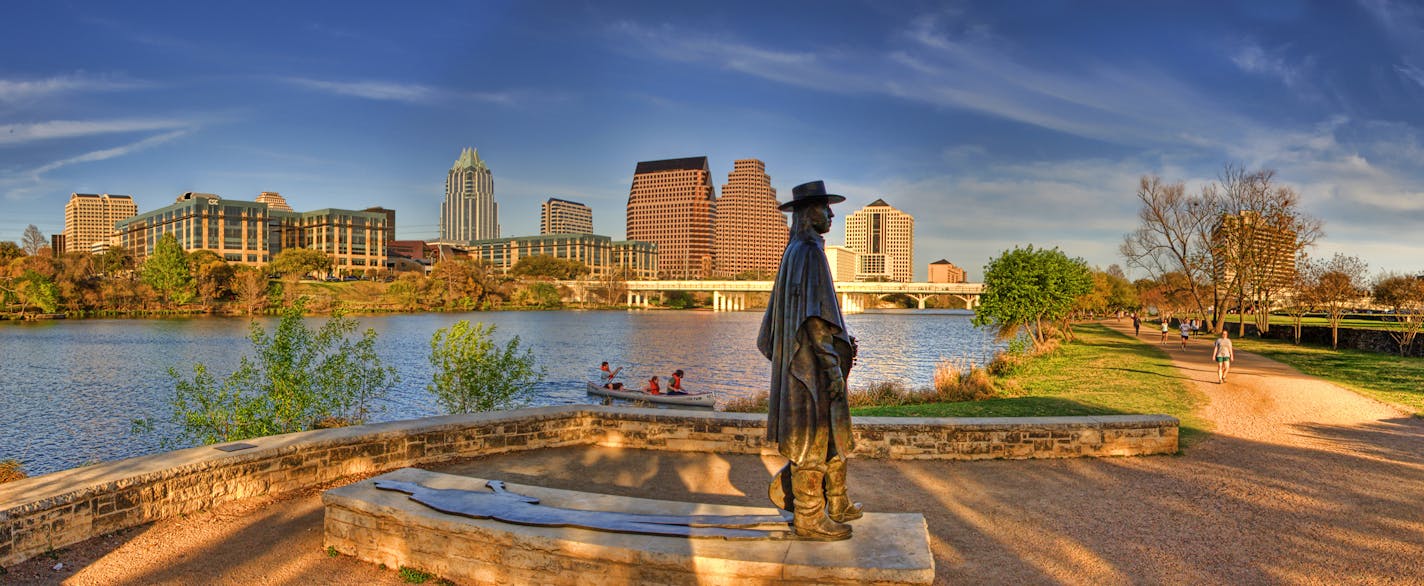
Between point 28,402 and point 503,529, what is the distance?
Result: 2888cm

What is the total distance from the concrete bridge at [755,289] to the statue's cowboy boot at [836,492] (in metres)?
94.9

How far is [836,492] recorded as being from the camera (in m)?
5.50

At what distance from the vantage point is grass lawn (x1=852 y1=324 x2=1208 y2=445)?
14000mm

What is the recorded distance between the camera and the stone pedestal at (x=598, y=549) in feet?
16.3

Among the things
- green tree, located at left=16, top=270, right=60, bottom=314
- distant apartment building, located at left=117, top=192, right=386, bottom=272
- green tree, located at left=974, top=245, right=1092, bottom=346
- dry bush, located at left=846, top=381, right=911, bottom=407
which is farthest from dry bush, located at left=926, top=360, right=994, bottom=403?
distant apartment building, located at left=117, top=192, right=386, bottom=272

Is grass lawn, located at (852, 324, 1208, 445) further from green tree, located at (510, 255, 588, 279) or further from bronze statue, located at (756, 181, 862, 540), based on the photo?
A: green tree, located at (510, 255, 588, 279)

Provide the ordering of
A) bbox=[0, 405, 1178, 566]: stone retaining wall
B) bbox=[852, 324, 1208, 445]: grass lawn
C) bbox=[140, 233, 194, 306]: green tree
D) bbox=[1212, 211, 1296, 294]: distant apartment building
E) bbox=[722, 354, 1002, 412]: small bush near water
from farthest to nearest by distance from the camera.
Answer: bbox=[140, 233, 194, 306]: green tree < bbox=[1212, 211, 1296, 294]: distant apartment building < bbox=[722, 354, 1002, 412]: small bush near water < bbox=[852, 324, 1208, 445]: grass lawn < bbox=[0, 405, 1178, 566]: stone retaining wall

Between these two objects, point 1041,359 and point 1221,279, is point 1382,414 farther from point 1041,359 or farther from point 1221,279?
point 1221,279

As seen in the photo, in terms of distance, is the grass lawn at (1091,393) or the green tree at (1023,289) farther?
the green tree at (1023,289)

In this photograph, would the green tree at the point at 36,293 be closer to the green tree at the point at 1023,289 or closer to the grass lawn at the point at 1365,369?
the green tree at the point at 1023,289

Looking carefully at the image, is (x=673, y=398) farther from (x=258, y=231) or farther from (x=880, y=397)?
(x=258, y=231)

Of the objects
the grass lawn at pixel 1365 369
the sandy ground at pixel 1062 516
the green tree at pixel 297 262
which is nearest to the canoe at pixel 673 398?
the sandy ground at pixel 1062 516

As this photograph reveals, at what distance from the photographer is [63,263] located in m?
81.5

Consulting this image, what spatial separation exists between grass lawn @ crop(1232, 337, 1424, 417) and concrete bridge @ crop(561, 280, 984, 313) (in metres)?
69.0
